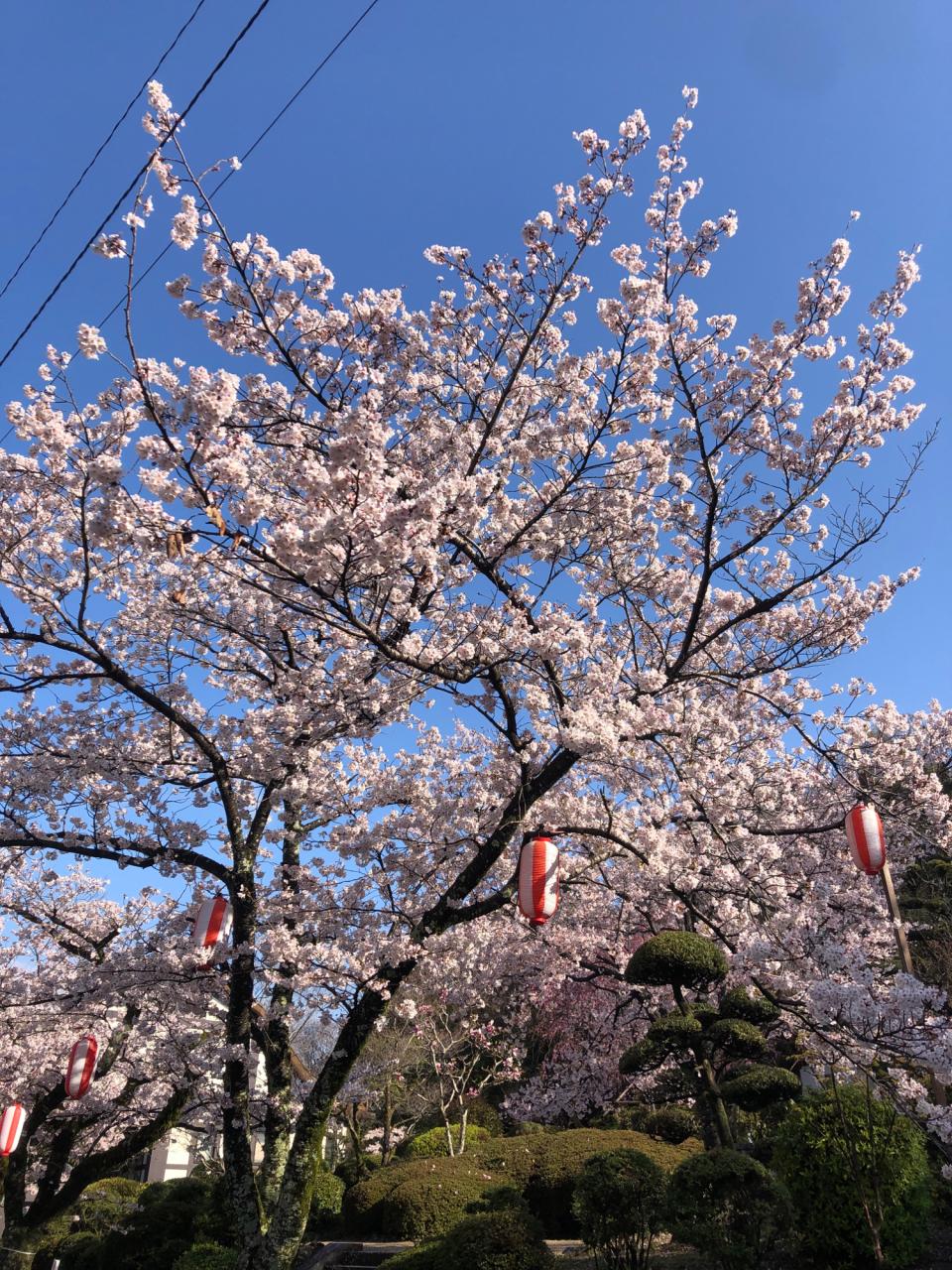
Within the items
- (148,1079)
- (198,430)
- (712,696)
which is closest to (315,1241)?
(148,1079)

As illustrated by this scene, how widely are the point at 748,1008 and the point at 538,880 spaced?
4575mm

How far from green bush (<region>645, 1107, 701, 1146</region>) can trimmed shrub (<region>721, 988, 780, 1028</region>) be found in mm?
2194

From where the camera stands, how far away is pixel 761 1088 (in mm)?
8039

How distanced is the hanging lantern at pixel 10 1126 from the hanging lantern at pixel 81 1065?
196cm

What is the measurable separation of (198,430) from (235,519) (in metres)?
0.55

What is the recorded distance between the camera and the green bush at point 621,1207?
7.04 m

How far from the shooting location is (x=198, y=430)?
439cm

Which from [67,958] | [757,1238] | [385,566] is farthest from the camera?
[67,958]

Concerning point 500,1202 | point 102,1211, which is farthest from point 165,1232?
point 500,1202

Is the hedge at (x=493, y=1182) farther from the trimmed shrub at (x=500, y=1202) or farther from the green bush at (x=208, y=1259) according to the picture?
the green bush at (x=208, y=1259)

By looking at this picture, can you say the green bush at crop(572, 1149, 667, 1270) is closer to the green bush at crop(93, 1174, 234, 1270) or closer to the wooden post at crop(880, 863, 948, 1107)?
the wooden post at crop(880, 863, 948, 1107)

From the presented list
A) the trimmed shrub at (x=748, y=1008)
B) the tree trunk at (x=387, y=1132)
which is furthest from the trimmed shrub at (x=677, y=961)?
the tree trunk at (x=387, y=1132)

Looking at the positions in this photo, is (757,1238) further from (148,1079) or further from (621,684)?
(148,1079)

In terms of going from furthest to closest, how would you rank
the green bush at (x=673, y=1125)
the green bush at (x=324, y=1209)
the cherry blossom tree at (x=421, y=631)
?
the green bush at (x=324, y=1209), the green bush at (x=673, y=1125), the cherry blossom tree at (x=421, y=631)
